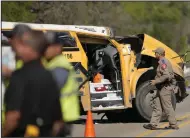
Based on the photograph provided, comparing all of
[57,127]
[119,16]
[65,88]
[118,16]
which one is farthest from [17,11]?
[57,127]

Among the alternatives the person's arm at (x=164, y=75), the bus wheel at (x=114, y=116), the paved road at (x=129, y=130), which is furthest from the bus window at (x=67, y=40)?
the bus wheel at (x=114, y=116)

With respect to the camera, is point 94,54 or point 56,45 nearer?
point 56,45

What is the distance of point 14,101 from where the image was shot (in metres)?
4.29

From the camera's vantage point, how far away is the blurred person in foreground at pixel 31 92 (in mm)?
4309

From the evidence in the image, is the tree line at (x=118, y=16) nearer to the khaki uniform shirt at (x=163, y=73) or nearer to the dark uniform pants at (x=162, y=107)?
the dark uniform pants at (x=162, y=107)

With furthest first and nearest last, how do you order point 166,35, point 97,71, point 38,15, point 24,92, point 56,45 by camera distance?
1. point 166,35
2. point 38,15
3. point 97,71
4. point 56,45
5. point 24,92

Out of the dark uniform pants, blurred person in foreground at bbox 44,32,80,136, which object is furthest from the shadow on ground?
blurred person in foreground at bbox 44,32,80,136

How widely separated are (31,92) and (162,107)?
21.0ft

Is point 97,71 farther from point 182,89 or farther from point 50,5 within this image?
point 50,5

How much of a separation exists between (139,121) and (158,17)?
131 feet

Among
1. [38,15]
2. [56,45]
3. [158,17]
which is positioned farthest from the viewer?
[158,17]

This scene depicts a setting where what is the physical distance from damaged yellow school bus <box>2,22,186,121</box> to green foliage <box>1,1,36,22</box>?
49.2 feet

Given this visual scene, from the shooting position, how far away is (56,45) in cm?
535

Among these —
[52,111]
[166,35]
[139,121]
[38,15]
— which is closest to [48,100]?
[52,111]
